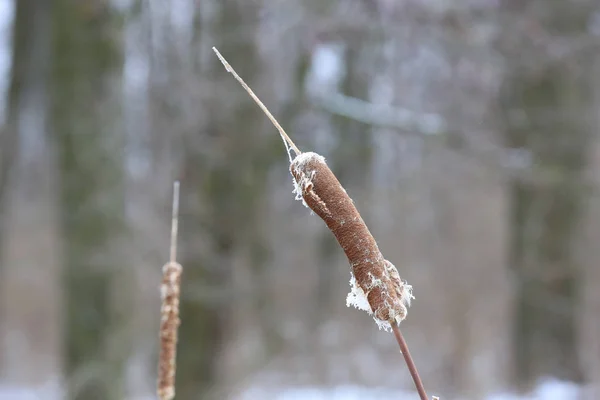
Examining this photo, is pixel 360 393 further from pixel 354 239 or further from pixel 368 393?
pixel 354 239

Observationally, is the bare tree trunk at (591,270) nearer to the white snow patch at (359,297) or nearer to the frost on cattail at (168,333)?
the frost on cattail at (168,333)

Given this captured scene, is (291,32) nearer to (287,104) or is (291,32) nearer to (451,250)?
(287,104)

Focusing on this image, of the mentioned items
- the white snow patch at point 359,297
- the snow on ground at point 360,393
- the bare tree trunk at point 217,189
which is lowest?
the white snow patch at point 359,297

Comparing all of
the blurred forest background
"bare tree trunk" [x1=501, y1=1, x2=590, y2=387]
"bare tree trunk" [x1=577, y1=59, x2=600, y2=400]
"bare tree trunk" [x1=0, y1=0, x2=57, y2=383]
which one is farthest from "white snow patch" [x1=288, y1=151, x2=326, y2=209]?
"bare tree trunk" [x1=0, y1=0, x2=57, y2=383]

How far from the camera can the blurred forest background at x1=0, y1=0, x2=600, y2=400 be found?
3662mm

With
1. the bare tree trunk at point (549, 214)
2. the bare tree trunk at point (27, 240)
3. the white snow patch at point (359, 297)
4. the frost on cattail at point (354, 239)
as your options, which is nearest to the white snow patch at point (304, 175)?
the frost on cattail at point (354, 239)

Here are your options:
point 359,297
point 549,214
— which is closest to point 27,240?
point 549,214

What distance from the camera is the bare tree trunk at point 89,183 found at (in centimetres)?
404

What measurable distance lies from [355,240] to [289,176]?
3.19m

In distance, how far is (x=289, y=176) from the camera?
386cm

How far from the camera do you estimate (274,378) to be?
16.2 ft

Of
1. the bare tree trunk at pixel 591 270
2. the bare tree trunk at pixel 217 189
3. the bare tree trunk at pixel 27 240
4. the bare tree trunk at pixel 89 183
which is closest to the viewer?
the bare tree trunk at pixel 217 189

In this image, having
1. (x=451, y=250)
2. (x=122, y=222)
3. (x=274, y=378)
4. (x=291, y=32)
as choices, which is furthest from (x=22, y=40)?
(x=451, y=250)

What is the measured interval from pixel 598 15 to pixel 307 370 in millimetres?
3449
